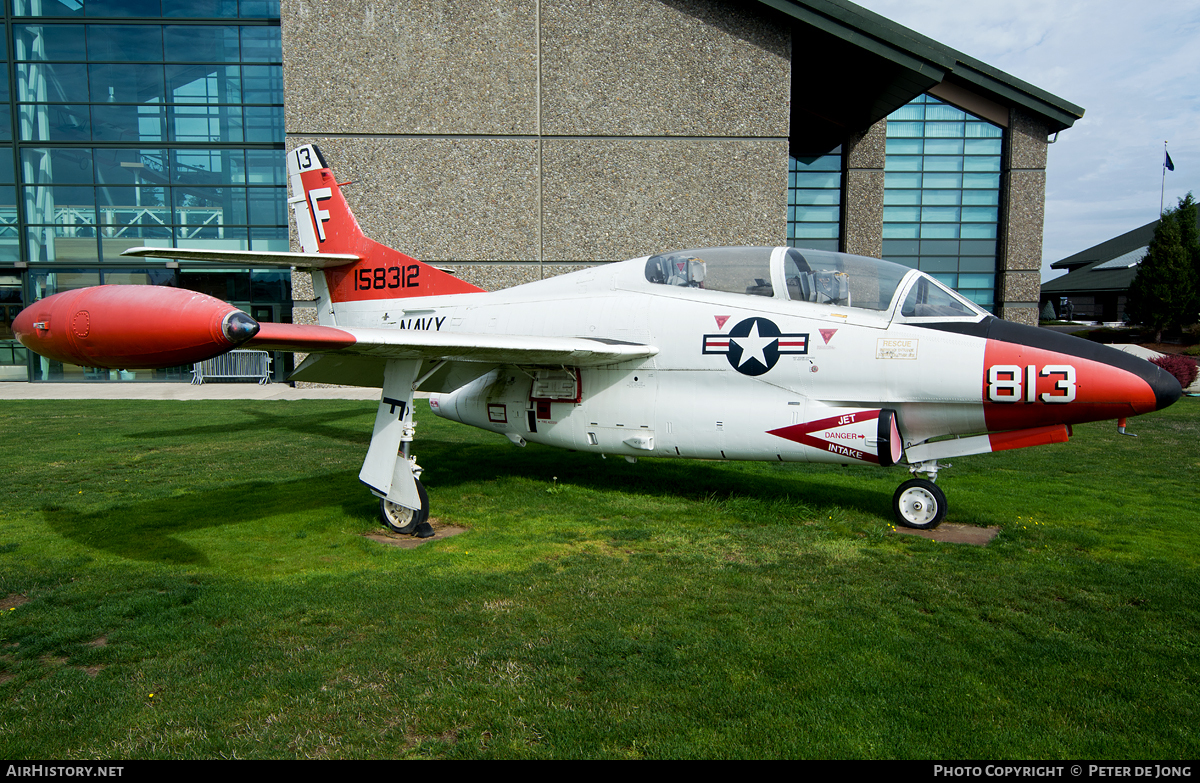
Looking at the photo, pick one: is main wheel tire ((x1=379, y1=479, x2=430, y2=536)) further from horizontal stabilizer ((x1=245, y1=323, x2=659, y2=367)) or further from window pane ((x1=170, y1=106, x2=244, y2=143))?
window pane ((x1=170, y1=106, x2=244, y2=143))

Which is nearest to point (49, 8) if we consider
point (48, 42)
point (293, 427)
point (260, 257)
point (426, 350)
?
→ point (48, 42)

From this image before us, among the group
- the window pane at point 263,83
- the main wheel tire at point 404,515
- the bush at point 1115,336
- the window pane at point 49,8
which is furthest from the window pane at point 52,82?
the bush at point 1115,336

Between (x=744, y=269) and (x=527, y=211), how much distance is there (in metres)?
13.1

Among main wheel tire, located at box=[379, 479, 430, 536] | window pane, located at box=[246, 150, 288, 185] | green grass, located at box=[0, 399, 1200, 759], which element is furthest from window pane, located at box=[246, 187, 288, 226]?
main wheel tire, located at box=[379, 479, 430, 536]

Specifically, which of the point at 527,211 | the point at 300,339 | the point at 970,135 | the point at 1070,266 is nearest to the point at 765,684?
the point at 300,339

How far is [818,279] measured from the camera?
23.4 ft

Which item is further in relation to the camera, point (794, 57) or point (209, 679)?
point (794, 57)

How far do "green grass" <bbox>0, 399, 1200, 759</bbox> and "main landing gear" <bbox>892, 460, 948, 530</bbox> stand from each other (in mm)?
322

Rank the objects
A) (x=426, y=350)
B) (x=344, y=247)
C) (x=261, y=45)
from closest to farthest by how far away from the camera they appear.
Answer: (x=426, y=350) → (x=344, y=247) → (x=261, y=45)

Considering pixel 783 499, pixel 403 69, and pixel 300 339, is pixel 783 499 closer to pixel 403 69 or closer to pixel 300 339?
pixel 300 339

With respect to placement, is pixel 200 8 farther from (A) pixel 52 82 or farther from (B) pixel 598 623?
(B) pixel 598 623

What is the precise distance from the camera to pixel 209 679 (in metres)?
4.04

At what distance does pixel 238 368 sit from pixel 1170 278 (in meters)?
44.4

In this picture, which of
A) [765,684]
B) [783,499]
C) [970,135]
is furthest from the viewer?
[970,135]
